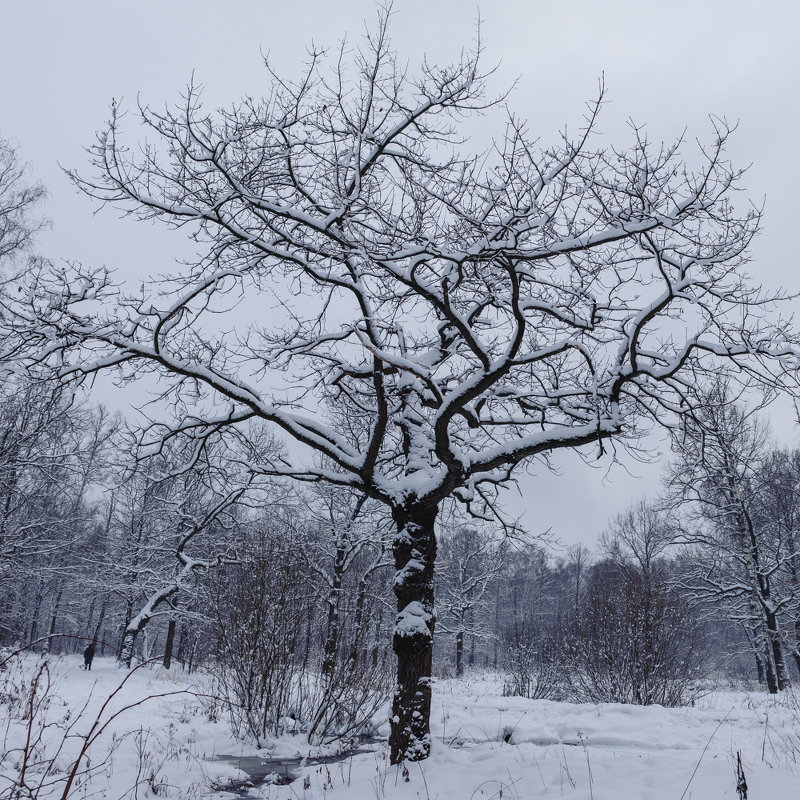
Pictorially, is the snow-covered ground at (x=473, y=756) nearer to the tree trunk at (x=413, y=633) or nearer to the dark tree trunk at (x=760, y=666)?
the tree trunk at (x=413, y=633)

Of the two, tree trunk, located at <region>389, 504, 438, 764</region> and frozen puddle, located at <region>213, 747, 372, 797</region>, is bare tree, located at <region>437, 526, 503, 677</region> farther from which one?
tree trunk, located at <region>389, 504, 438, 764</region>

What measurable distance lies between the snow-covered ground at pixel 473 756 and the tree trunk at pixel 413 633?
0.91 feet

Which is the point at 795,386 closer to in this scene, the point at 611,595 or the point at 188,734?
the point at 611,595

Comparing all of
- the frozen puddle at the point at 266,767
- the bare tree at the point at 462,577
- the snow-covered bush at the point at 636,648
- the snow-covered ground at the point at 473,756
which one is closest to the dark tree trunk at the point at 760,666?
the bare tree at the point at 462,577

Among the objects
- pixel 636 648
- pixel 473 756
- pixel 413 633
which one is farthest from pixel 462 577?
pixel 413 633

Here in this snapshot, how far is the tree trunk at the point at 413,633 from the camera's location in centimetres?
579

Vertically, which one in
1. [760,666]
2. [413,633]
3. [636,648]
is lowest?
[760,666]

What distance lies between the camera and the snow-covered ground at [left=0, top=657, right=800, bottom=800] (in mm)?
4527

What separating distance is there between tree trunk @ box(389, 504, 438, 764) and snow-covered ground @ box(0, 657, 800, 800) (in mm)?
276

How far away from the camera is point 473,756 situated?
6070 millimetres

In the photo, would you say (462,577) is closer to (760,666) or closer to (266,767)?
(760,666)

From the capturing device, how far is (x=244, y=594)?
8.55m

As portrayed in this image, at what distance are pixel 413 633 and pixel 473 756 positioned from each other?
1506 mm

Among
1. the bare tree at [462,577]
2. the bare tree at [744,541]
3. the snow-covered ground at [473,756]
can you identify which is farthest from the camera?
the bare tree at [462,577]
